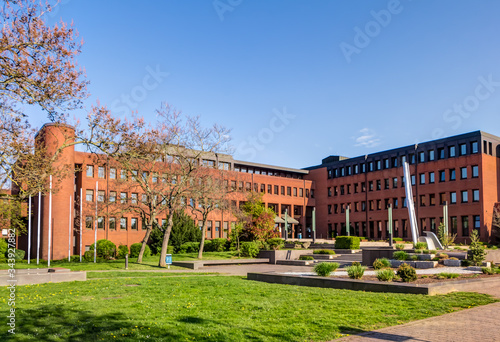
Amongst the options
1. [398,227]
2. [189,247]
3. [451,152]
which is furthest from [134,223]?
[451,152]

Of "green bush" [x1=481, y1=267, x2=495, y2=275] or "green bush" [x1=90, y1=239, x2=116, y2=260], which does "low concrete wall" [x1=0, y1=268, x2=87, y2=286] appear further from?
"green bush" [x1=90, y1=239, x2=116, y2=260]

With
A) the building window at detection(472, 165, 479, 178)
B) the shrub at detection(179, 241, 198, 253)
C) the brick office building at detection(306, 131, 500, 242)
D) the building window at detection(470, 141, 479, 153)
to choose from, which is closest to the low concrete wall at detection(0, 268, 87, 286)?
the shrub at detection(179, 241, 198, 253)

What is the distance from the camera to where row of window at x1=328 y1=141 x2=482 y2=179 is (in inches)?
2331

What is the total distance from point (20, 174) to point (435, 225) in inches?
2364

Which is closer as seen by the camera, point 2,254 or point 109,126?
point 109,126

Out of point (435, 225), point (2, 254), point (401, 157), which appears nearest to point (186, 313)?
point (2, 254)

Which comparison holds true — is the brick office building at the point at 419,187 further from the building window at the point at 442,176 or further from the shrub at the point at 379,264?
the shrub at the point at 379,264

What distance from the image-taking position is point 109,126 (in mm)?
12148

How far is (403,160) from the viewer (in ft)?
219

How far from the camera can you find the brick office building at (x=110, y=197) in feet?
142

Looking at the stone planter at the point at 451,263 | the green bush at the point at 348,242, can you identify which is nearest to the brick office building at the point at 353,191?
the green bush at the point at 348,242

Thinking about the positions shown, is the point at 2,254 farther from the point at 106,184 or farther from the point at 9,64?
the point at 9,64

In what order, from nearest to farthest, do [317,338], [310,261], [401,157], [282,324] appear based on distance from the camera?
[317,338]
[282,324]
[310,261]
[401,157]

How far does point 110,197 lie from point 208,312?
3874 cm
